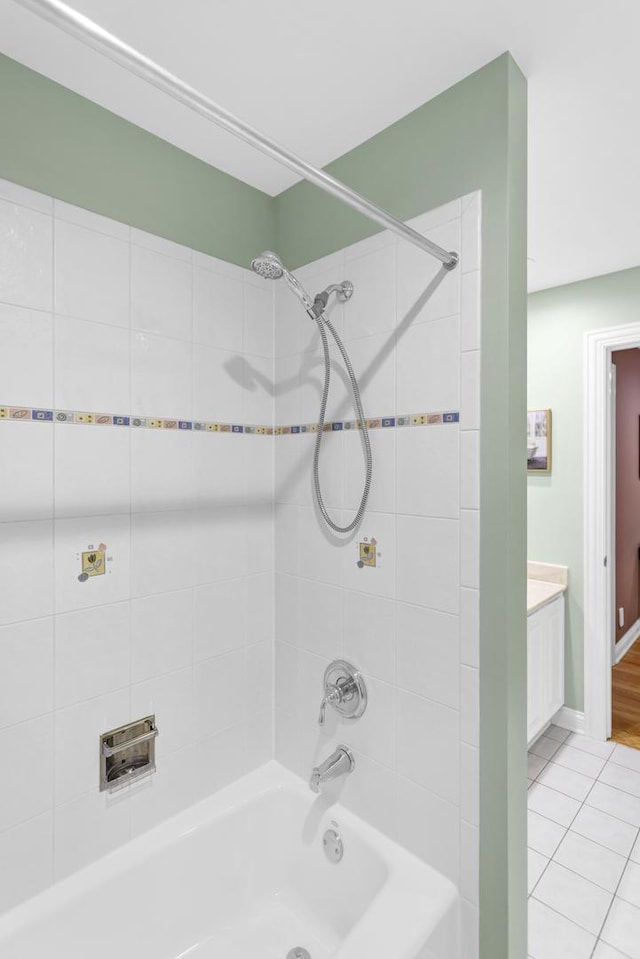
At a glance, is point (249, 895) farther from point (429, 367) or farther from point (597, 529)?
point (597, 529)

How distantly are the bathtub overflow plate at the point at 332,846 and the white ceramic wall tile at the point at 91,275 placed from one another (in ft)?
5.56

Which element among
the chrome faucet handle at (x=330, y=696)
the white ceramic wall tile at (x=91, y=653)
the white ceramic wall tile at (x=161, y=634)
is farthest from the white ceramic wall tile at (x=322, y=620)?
the white ceramic wall tile at (x=91, y=653)

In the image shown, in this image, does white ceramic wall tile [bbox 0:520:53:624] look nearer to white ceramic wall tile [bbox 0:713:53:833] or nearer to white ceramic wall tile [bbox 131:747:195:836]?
white ceramic wall tile [bbox 0:713:53:833]

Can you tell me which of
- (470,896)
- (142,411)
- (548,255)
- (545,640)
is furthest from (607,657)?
(142,411)

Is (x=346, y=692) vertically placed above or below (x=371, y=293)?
below

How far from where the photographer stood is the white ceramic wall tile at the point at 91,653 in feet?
4.49

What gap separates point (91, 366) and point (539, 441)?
8.23 feet

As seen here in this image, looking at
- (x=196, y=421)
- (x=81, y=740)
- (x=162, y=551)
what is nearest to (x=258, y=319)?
(x=196, y=421)

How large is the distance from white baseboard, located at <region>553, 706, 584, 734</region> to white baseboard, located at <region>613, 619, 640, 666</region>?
123 cm

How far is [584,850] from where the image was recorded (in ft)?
6.55

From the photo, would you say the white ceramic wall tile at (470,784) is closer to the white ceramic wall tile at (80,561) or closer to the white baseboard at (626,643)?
the white ceramic wall tile at (80,561)

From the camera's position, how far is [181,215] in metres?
1.62

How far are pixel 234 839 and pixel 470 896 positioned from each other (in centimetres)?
76

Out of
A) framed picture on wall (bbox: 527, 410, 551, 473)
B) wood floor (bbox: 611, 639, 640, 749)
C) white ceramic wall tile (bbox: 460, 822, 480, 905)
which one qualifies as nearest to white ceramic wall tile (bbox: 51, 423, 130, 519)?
white ceramic wall tile (bbox: 460, 822, 480, 905)
